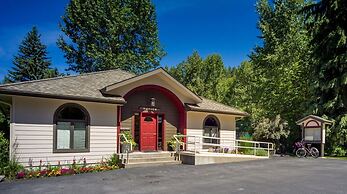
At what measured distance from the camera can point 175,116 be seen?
1808cm

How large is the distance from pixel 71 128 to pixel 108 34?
2072cm

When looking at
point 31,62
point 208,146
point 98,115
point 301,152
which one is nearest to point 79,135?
point 98,115

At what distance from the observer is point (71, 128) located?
1356 cm

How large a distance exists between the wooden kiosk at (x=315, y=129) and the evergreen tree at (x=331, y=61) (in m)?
1.20

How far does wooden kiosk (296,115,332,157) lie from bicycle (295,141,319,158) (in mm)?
612

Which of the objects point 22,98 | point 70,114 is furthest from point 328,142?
point 22,98

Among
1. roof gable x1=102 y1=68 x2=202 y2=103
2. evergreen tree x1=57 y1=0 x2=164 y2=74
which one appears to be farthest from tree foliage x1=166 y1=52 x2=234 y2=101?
roof gable x1=102 y1=68 x2=202 y2=103

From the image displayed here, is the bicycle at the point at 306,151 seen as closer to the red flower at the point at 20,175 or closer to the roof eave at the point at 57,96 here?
the roof eave at the point at 57,96

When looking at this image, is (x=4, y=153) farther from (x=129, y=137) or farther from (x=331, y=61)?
(x=331, y=61)

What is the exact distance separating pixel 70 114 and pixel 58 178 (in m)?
3.26

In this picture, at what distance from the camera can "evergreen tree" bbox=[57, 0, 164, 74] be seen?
3186 centimetres

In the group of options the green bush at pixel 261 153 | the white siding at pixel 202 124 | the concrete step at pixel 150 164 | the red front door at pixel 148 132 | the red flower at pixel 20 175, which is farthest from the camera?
the green bush at pixel 261 153

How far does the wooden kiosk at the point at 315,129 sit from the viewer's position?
19.6 meters

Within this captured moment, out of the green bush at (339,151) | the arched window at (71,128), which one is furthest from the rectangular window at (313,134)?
the arched window at (71,128)
